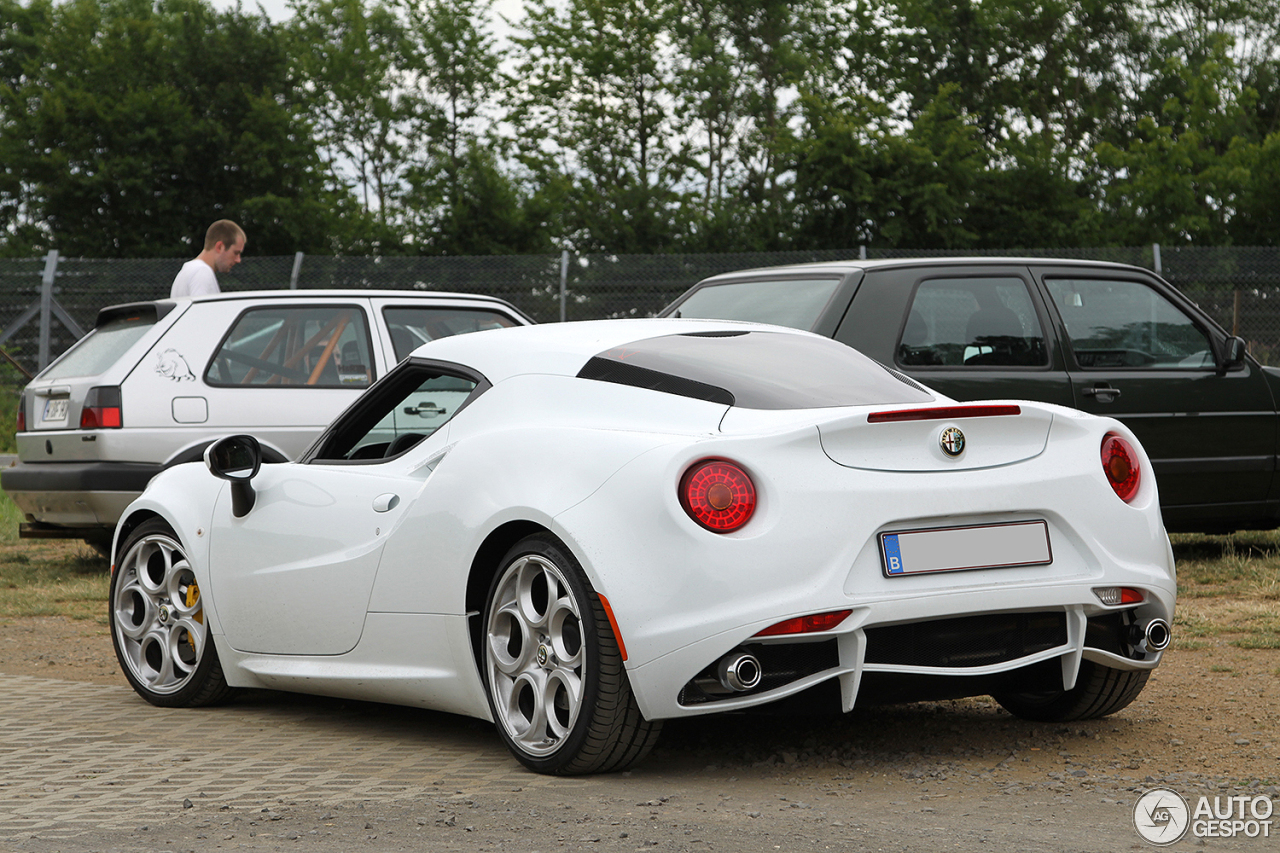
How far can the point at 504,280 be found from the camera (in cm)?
1744

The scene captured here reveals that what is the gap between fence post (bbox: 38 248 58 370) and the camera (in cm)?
1747

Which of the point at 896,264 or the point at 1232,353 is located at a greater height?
the point at 896,264

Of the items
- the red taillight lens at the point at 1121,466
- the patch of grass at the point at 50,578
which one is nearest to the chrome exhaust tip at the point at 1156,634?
the red taillight lens at the point at 1121,466

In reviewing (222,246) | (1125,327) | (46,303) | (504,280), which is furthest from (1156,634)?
(46,303)

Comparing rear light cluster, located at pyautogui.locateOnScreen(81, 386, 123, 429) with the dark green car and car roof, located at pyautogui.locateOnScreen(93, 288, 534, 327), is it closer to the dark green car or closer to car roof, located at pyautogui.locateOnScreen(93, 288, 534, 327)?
car roof, located at pyautogui.locateOnScreen(93, 288, 534, 327)

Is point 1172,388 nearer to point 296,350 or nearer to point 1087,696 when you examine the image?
point 1087,696

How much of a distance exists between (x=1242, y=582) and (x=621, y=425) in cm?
516

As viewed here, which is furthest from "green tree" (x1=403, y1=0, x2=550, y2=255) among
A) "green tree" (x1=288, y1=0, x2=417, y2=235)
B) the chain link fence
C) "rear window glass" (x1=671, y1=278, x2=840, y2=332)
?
"rear window glass" (x1=671, y1=278, x2=840, y2=332)

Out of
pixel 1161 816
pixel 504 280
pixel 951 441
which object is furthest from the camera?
pixel 504 280

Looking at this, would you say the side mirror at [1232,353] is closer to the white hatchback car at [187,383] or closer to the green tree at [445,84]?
the white hatchback car at [187,383]

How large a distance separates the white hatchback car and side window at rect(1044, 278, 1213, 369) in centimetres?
356

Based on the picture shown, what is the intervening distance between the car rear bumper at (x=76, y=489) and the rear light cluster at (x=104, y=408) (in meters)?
0.22

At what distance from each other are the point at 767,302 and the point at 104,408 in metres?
3.79

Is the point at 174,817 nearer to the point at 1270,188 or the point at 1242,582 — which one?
the point at 1242,582
